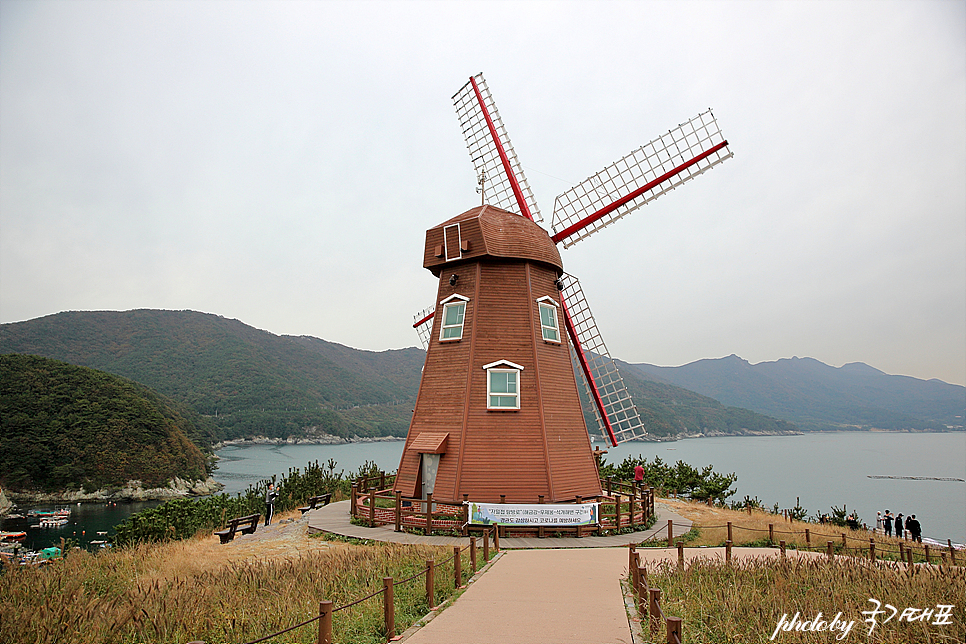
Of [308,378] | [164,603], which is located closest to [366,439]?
[308,378]

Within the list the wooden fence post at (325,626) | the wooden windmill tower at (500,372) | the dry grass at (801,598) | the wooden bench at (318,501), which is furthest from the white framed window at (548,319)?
the wooden fence post at (325,626)

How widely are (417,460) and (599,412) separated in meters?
6.06

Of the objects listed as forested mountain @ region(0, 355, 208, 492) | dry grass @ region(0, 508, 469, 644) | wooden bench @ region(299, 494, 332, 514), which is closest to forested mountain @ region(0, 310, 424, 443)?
forested mountain @ region(0, 355, 208, 492)

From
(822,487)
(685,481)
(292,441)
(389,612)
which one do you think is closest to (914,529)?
(685,481)

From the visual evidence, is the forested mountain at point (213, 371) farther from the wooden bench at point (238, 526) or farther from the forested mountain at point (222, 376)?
the wooden bench at point (238, 526)

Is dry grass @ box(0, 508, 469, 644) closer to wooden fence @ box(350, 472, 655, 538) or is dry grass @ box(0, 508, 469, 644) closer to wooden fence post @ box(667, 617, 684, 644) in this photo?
wooden fence @ box(350, 472, 655, 538)

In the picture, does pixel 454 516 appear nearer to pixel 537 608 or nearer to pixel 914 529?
pixel 537 608

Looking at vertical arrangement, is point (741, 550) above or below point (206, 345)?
below

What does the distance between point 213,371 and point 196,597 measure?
551 ft

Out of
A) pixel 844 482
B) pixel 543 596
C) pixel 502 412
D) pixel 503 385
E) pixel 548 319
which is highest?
pixel 548 319

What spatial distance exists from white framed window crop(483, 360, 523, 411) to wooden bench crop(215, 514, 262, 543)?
277 inches

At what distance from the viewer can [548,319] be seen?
1673cm

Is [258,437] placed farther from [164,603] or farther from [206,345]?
[164,603]

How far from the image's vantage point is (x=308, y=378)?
192500 mm
